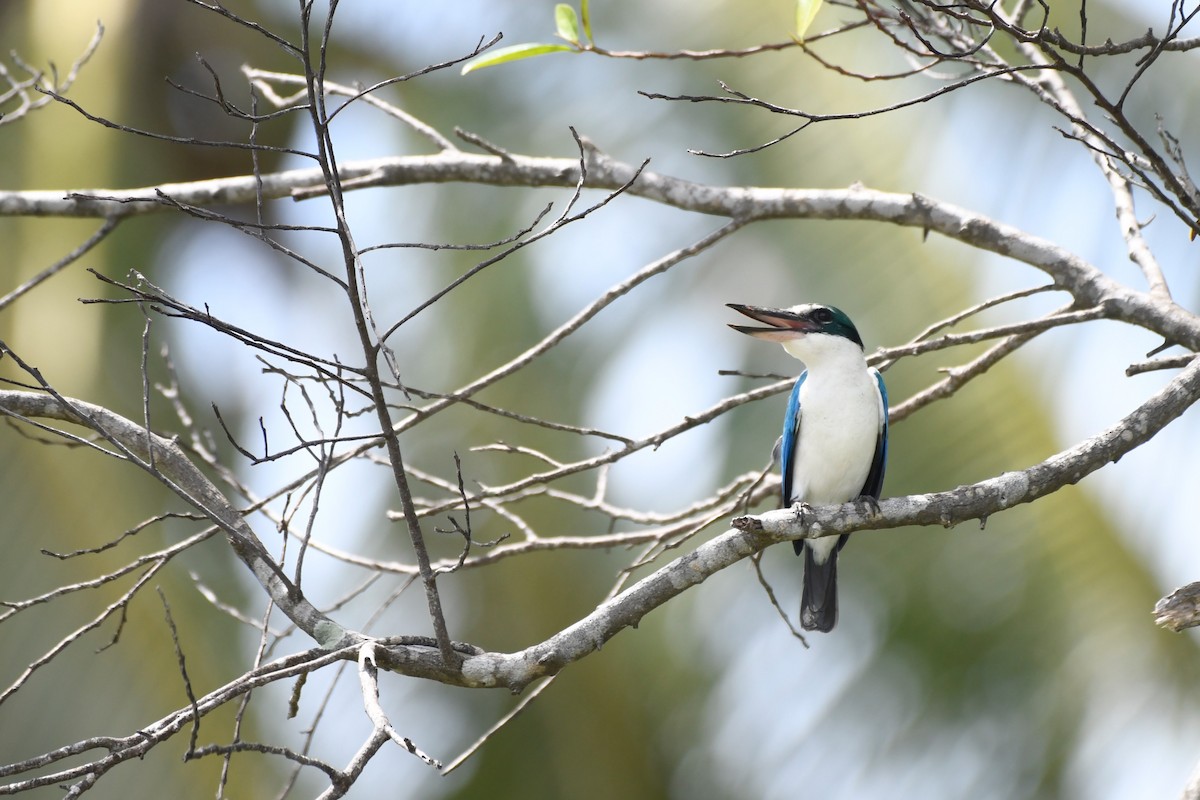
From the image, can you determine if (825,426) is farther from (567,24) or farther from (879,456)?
(567,24)

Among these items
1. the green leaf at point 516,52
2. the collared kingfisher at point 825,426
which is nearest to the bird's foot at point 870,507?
the collared kingfisher at point 825,426

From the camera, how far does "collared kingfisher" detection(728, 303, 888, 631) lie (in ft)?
16.7

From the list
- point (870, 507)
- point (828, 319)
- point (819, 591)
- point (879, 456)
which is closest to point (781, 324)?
point (828, 319)

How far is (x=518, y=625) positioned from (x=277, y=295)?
421 cm

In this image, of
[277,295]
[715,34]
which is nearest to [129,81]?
[277,295]

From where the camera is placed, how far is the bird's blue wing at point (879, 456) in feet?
17.0

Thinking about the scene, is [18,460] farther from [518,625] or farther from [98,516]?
[518,625]

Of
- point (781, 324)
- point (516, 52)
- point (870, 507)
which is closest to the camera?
point (870, 507)

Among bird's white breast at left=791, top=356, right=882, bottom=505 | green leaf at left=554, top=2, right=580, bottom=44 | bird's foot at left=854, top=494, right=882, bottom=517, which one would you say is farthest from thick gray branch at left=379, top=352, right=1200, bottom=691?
green leaf at left=554, top=2, right=580, bottom=44

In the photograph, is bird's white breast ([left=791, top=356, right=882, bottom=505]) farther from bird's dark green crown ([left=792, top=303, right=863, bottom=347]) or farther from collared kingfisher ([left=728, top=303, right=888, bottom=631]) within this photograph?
bird's dark green crown ([left=792, top=303, right=863, bottom=347])

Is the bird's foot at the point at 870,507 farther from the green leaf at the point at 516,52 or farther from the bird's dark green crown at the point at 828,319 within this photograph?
the green leaf at the point at 516,52

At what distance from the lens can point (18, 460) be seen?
6.25 meters

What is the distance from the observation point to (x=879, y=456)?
17.5 feet

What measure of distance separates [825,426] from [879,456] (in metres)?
0.42
